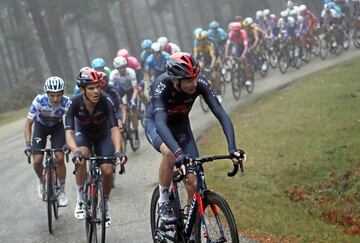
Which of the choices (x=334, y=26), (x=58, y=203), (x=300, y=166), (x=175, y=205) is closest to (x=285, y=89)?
(x=334, y=26)

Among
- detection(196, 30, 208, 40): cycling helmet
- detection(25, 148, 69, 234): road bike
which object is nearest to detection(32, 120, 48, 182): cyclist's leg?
detection(25, 148, 69, 234): road bike

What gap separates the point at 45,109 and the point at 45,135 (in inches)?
21.4

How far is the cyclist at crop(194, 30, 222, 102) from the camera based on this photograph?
1823cm

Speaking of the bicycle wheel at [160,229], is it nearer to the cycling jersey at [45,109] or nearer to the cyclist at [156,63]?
the cycling jersey at [45,109]

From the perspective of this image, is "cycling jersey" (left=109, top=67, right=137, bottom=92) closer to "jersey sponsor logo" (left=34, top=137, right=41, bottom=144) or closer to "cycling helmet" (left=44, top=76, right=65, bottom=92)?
"jersey sponsor logo" (left=34, top=137, right=41, bottom=144)

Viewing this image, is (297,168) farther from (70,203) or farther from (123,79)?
(123,79)

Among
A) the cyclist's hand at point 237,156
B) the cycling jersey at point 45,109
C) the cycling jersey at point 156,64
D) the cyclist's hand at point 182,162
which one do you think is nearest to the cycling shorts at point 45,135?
the cycling jersey at point 45,109

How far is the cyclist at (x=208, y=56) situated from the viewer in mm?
18234

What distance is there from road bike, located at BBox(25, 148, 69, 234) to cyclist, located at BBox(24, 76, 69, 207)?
0.39 ft

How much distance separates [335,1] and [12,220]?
19.4m

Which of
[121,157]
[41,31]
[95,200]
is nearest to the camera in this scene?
[121,157]

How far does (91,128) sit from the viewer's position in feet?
26.4

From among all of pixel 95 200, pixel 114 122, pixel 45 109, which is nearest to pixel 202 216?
pixel 95 200

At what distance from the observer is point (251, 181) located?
10703 mm
